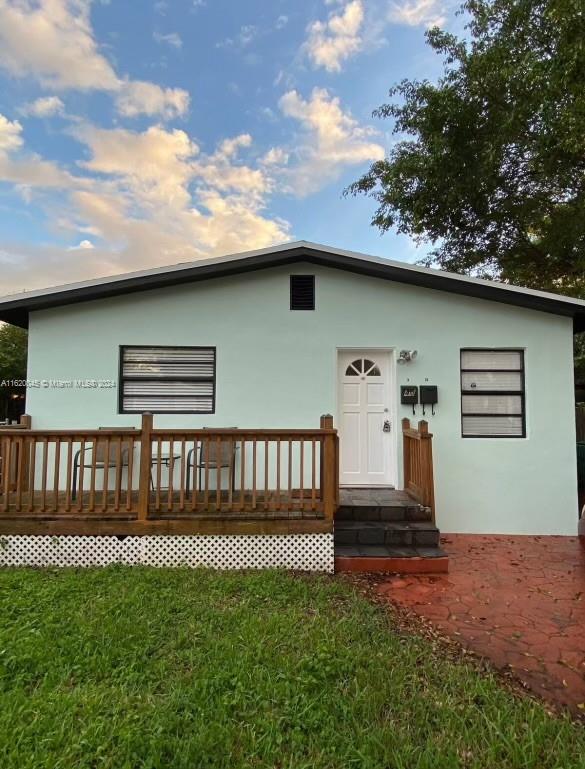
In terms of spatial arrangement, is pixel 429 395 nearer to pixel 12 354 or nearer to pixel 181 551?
pixel 181 551

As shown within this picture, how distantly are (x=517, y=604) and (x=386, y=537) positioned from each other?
1.33m

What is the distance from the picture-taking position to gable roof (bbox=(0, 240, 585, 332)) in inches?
211

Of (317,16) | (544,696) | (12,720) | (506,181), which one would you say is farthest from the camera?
(506,181)

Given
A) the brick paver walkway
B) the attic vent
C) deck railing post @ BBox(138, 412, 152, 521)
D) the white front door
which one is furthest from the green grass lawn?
the attic vent

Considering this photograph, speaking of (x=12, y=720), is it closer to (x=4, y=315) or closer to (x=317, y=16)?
(x=4, y=315)

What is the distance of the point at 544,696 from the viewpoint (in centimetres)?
232

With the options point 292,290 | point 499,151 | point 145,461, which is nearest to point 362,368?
point 292,290

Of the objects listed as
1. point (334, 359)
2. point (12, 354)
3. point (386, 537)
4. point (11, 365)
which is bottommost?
point (386, 537)

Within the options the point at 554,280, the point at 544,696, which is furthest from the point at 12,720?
the point at 554,280

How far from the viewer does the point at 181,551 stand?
4.22 metres

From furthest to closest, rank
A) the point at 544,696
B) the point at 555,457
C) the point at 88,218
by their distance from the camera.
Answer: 1. the point at 88,218
2. the point at 555,457
3. the point at 544,696

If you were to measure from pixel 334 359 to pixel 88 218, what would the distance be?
31.5ft

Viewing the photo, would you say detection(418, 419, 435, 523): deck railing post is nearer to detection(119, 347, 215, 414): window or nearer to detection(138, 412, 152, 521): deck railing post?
detection(119, 347, 215, 414): window

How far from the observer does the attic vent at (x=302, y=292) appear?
5758 millimetres
